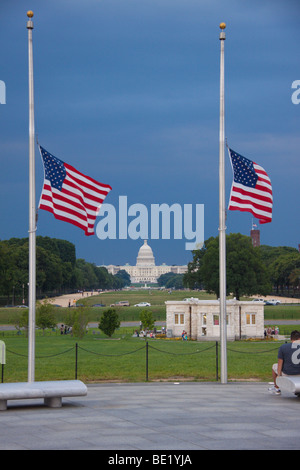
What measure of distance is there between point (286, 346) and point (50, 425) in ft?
21.6

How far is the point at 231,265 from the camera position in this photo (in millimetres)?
86750

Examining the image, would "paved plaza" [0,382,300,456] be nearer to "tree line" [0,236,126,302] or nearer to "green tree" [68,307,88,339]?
"green tree" [68,307,88,339]

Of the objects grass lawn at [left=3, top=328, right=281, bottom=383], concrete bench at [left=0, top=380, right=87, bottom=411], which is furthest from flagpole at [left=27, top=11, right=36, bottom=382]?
grass lawn at [left=3, top=328, right=281, bottom=383]

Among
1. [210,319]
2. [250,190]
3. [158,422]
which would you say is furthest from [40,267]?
[158,422]

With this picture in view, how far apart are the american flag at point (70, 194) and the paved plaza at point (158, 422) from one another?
5.01m

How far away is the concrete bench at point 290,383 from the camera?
51.9 ft

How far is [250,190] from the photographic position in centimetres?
2091

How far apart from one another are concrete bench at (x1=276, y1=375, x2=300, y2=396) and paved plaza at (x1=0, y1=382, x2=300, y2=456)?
0.32 meters

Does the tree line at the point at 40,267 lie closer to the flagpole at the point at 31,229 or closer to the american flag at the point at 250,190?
the flagpole at the point at 31,229

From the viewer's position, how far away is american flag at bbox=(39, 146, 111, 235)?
19.2 meters

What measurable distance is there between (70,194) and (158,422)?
8192 mm
